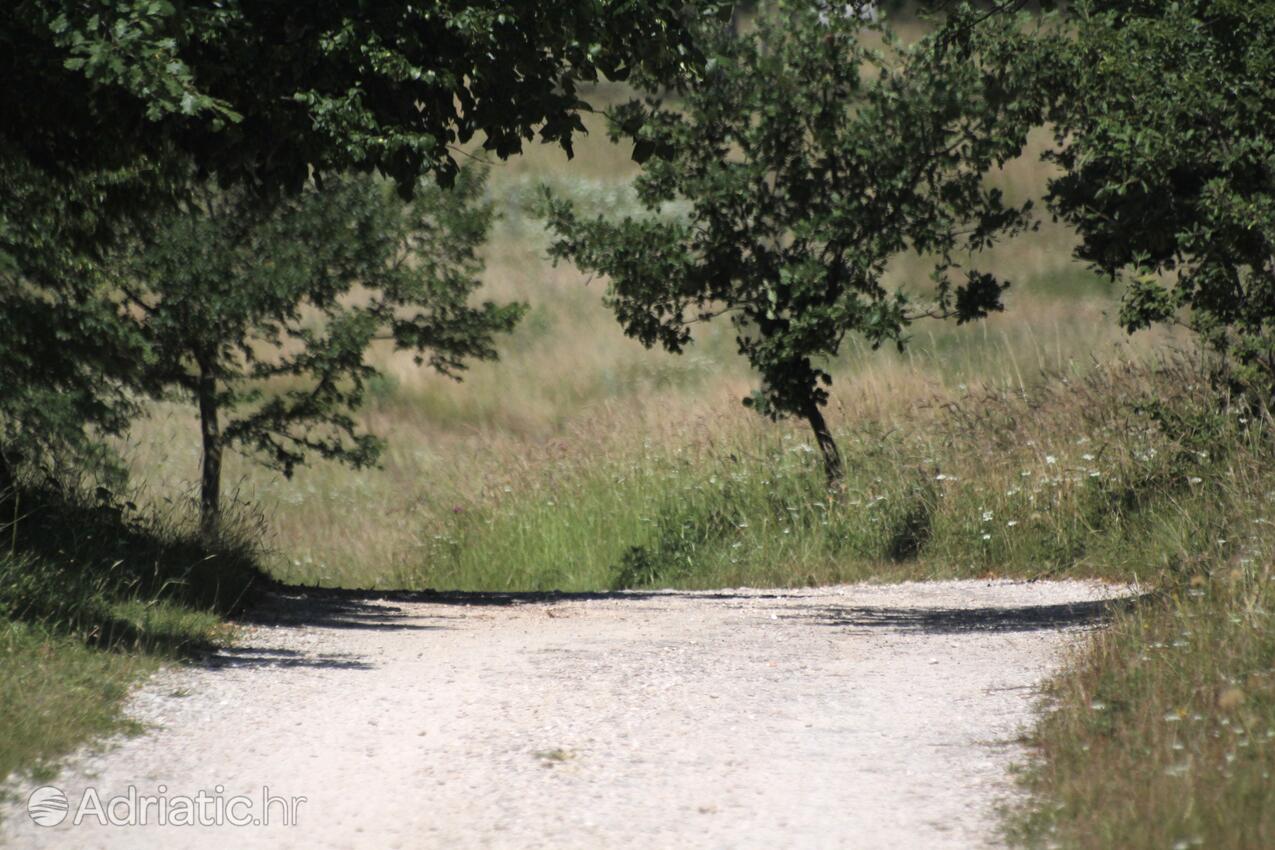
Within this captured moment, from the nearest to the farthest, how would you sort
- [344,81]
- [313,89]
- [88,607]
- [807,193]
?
[88,607], [313,89], [344,81], [807,193]

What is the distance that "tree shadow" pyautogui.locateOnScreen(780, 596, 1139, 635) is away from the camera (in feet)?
32.9

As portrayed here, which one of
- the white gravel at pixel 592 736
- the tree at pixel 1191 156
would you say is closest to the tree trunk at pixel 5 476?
the white gravel at pixel 592 736

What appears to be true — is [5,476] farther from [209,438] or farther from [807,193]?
[807,193]

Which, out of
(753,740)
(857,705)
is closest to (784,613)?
(857,705)

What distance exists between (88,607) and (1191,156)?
27.7ft

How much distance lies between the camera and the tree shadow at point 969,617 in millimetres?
10039

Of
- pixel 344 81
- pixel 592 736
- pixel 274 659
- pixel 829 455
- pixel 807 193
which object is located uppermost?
pixel 807 193

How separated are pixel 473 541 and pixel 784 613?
880 centimetres

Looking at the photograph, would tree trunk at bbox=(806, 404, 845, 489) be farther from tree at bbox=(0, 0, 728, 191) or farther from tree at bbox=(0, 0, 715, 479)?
tree at bbox=(0, 0, 728, 191)

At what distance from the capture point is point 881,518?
52.9 ft

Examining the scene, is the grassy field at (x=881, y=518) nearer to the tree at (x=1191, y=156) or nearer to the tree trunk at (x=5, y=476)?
the tree trunk at (x=5, y=476)

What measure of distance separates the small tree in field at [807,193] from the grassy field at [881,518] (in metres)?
1.70

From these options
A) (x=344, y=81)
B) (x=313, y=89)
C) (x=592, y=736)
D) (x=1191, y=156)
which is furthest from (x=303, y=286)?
(x=592, y=736)

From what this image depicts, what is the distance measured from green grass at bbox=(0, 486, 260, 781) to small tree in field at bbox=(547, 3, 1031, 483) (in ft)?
17.8
